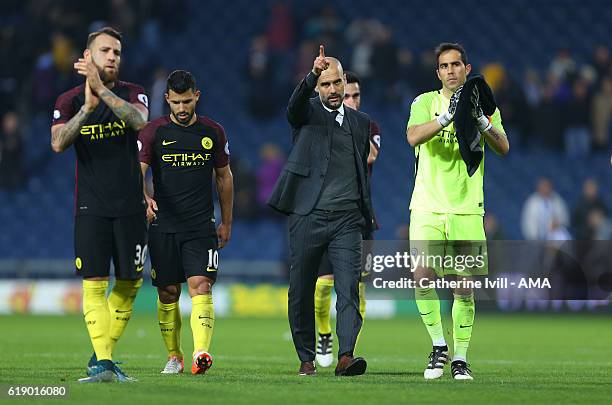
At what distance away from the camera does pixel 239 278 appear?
20.6m

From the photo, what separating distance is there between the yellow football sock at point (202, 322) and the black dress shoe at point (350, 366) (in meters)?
1.00

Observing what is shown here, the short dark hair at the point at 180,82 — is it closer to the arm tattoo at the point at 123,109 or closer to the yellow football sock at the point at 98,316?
the arm tattoo at the point at 123,109

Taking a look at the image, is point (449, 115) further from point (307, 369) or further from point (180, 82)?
point (307, 369)

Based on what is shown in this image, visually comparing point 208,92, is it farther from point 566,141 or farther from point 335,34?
point 566,141

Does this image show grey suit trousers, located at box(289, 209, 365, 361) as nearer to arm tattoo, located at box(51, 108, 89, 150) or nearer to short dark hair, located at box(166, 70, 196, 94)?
short dark hair, located at box(166, 70, 196, 94)

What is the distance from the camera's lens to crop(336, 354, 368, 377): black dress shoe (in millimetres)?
8945

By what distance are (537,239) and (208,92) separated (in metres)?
7.48

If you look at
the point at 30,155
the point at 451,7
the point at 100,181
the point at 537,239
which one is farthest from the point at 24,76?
the point at 100,181

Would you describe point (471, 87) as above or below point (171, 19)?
below

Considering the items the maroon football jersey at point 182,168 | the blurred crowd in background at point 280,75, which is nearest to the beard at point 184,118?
the maroon football jersey at point 182,168

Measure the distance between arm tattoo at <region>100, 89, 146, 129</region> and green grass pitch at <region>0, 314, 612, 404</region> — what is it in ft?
5.80

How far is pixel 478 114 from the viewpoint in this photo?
890cm

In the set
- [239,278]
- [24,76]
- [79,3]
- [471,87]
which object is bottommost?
[239,278]

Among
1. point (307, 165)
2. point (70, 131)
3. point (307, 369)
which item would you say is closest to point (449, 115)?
point (307, 165)
